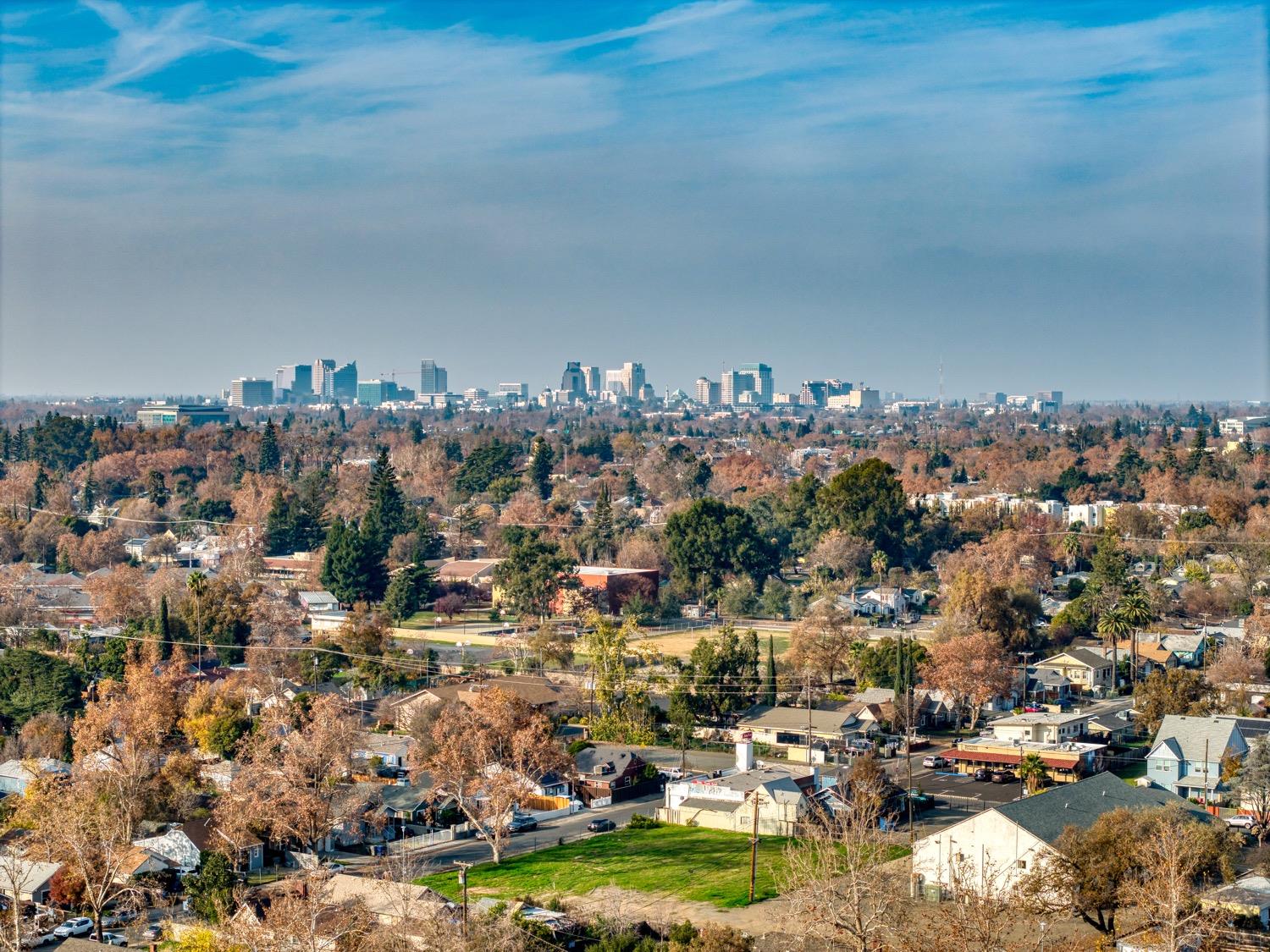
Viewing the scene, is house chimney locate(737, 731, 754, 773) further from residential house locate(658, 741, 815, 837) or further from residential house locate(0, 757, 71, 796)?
residential house locate(0, 757, 71, 796)

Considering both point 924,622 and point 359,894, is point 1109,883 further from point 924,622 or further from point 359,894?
point 924,622

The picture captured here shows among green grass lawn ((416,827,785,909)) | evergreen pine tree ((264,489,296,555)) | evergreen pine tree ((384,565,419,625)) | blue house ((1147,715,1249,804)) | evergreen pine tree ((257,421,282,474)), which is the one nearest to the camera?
green grass lawn ((416,827,785,909))

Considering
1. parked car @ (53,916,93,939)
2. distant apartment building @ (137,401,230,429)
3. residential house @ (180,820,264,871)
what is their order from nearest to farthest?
parked car @ (53,916,93,939)
residential house @ (180,820,264,871)
distant apartment building @ (137,401,230,429)

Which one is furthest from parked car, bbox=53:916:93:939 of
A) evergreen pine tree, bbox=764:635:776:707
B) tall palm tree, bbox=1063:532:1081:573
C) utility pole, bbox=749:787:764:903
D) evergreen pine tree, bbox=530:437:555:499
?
evergreen pine tree, bbox=530:437:555:499

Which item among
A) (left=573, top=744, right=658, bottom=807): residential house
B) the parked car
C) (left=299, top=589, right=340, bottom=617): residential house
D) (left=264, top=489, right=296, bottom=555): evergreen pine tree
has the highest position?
(left=264, top=489, right=296, bottom=555): evergreen pine tree

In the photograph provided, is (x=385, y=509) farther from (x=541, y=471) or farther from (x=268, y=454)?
(x=268, y=454)

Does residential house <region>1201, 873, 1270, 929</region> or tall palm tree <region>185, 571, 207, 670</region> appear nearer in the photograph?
residential house <region>1201, 873, 1270, 929</region>
